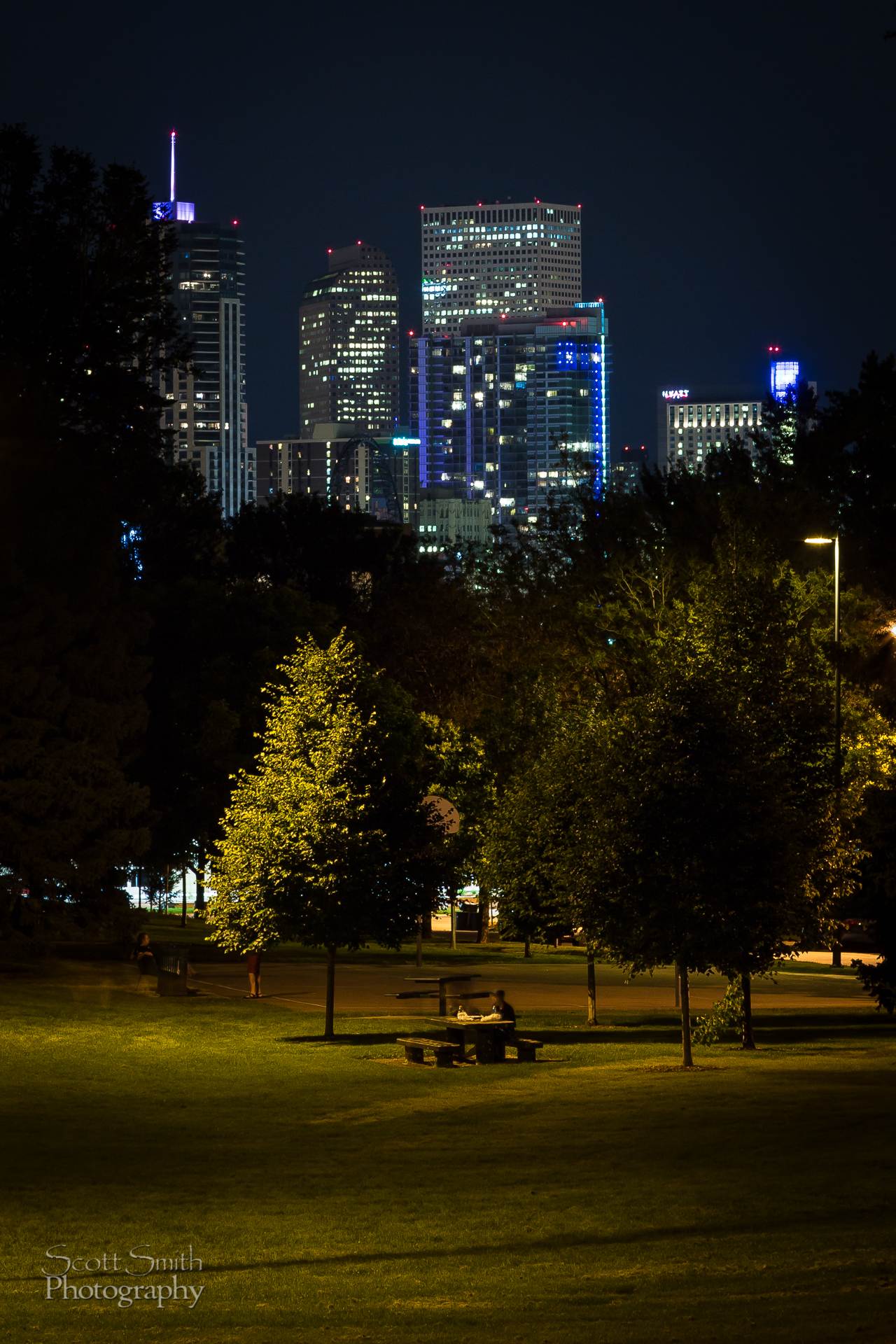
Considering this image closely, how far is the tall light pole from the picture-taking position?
26.7 metres

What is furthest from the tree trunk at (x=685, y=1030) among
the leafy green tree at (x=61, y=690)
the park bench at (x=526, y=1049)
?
the leafy green tree at (x=61, y=690)

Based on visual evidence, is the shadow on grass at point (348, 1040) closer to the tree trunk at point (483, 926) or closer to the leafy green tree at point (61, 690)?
the leafy green tree at point (61, 690)

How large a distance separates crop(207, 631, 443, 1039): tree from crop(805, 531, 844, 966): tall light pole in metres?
6.89

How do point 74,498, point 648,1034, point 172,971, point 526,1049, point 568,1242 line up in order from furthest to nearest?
point 74,498
point 172,971
point 648,1034
point 526,1049
point 568,1242

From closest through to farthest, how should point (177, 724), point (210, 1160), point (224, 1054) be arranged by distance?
point (210, 1160), point (224, 1054), point (177, 724)

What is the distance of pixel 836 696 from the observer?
34.9 m

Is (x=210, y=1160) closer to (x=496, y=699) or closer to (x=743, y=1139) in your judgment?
(x=743, y=1139)

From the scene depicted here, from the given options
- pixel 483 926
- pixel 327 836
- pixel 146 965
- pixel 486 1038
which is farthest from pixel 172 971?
pixel 483 926

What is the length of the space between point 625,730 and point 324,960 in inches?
953

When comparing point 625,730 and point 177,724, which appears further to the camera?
point 177,724

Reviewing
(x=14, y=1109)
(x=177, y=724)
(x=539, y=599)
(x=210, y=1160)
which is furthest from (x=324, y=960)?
(x=210, y=1160)

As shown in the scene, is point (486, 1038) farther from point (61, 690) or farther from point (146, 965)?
point (61, 690)

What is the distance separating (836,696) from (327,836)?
12064 mm

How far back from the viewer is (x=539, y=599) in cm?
5966
